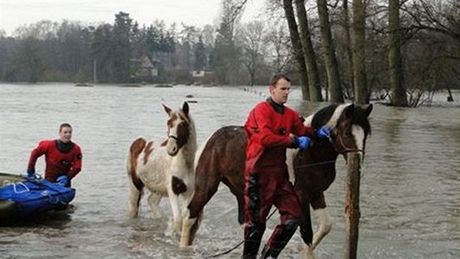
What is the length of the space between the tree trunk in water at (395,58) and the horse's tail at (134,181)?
85.3 feet

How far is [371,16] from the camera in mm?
35188

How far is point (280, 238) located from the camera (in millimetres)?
6957

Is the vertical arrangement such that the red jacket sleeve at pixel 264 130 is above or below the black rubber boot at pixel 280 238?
above

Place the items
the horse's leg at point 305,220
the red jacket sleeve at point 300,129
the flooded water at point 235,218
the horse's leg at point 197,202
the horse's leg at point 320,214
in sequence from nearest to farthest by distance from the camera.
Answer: the red jacket sleeve at point 300,129
the horse's leg at point 305,220
the horse's leg at point 320,214
the horse's leg at point 197,202
the flooded water at point 235,218

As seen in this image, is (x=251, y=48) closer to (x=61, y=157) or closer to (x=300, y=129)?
(x=61, y=157)

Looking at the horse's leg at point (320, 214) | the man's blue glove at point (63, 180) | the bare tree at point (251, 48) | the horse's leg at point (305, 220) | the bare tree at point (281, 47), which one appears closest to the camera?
the horse's leg at point (305, 220)

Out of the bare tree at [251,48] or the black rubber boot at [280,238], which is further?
the bare tree at [251,48]

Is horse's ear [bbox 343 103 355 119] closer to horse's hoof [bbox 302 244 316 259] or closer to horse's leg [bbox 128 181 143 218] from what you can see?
horse's hoof [bbox 302 244 316 259]

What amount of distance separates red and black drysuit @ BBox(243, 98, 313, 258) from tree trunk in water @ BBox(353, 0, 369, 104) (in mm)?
27408

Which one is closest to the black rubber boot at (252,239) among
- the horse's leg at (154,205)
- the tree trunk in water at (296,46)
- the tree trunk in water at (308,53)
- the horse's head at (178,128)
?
the horse's head at (178,128)

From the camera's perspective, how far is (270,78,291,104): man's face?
6.77 m

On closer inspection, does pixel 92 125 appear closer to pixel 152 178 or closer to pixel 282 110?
pixel 152 178

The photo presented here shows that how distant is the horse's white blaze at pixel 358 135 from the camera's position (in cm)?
708

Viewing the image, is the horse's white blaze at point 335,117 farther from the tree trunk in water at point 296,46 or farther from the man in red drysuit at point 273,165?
the tree trunk in water at point 296,46
